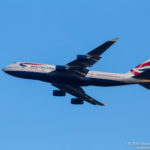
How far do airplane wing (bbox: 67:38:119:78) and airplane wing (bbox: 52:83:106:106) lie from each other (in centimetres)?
637

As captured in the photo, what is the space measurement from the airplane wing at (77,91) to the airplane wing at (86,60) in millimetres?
6371

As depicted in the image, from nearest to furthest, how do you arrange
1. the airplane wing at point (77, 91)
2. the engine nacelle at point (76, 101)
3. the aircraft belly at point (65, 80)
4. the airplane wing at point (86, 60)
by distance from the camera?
the airplane wing at point (86, 60) → the aircraft belly at point (65, 80) → the airplane wing at point (77, 91) → the engine nacelle at point (76, 101)

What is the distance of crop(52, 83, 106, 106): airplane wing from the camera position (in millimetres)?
97062

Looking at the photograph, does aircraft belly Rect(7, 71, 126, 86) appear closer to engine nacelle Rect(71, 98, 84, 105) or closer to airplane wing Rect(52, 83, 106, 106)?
airplane wing Rect(52, 83, 106, 106)

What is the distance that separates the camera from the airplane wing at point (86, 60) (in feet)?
280

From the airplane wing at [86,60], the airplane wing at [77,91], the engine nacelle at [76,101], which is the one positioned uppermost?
the airplane wing at [86,60]

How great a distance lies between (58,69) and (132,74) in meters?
16.1

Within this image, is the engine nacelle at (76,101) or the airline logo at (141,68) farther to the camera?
the engine nacelle at (76,101)

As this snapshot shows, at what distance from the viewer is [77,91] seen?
98625 mm

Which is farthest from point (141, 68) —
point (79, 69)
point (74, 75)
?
point (74, 75)

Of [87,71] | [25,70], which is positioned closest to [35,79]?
[25,70]

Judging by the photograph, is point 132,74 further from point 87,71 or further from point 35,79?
point 35,79

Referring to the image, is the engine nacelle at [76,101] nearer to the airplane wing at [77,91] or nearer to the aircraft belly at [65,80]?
the airplane wing at [77,91]

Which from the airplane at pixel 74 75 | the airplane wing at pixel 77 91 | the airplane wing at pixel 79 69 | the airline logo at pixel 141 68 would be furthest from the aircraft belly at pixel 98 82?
the airline logo at pixel 141 68
